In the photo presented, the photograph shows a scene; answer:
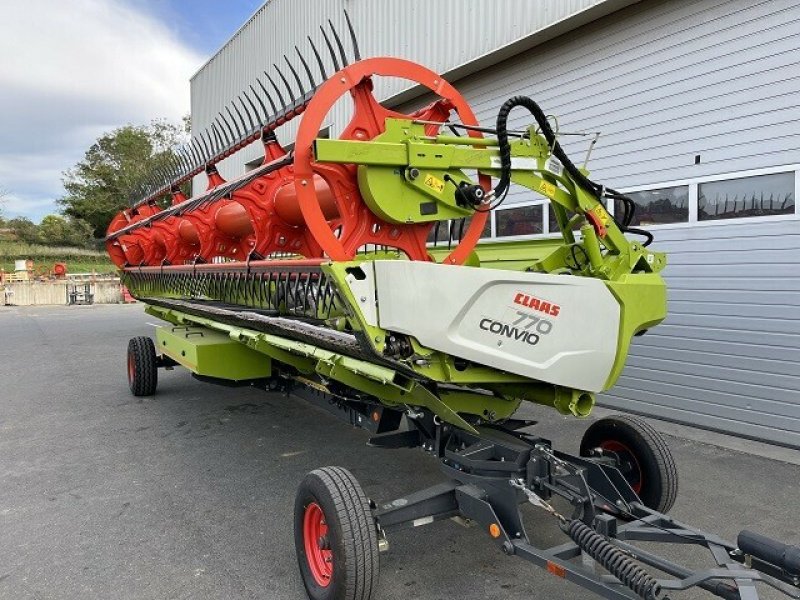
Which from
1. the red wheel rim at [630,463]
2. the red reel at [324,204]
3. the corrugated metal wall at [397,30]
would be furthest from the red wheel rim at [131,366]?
the red wheel rim at [630,463]

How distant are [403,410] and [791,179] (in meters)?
3.82

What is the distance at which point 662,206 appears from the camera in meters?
5.89

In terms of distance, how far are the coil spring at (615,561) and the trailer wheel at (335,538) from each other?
2.88ft

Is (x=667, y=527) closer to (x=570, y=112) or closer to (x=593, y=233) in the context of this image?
(x=593, y=233)

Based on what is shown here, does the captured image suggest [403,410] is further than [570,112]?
No

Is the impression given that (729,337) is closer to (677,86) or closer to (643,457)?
(677,86)

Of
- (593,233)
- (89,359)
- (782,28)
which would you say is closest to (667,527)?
(593,233)

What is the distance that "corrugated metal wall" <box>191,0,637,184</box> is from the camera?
6730 millimetres

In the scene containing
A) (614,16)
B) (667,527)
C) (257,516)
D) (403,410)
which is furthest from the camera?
(614,16)

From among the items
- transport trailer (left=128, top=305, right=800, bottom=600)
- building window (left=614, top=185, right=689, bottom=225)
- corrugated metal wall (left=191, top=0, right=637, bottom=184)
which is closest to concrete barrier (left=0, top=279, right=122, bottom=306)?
corrugated metal wall (left=191, top=0, right=637, bottom=184)

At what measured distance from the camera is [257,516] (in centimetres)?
383

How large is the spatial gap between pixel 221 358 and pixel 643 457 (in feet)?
10.8

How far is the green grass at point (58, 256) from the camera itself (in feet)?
139

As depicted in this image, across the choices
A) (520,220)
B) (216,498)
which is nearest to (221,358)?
(216,498)
